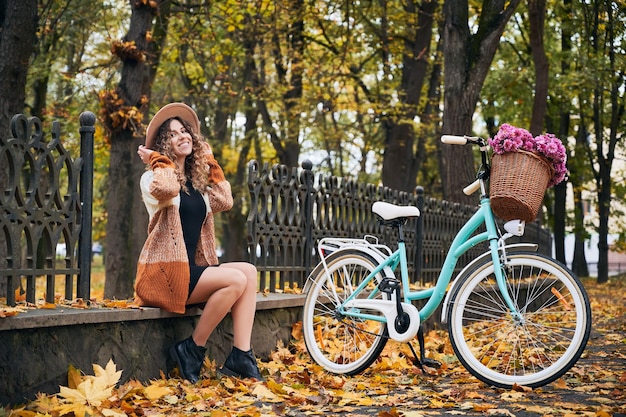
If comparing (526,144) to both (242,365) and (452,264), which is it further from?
(242,365)

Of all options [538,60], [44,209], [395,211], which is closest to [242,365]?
[395,211]

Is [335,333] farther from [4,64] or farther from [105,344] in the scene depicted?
[4,64]

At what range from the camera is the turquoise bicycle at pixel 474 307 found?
569cm

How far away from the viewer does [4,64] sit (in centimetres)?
980

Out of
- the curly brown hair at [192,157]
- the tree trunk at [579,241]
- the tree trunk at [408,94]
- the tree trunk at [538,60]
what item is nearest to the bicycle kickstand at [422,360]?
the curly brown hair at [192,157]

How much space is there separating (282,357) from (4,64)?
487cm

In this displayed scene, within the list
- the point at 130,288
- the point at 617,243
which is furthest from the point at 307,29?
the point at 617,243

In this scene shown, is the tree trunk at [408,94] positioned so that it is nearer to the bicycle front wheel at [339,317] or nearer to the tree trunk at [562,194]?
the tree trunk at [562,194]

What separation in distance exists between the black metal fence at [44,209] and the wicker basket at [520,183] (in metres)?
2.67

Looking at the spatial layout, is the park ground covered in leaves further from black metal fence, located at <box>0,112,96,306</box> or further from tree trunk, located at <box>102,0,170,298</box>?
tree trunk, located at <box>102,0,170,298</box>

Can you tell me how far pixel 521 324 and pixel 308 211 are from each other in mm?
2980

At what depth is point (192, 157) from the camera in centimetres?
646

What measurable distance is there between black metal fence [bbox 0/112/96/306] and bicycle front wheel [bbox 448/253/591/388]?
2.48 meters

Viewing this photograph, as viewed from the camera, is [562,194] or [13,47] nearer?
[13,47]
